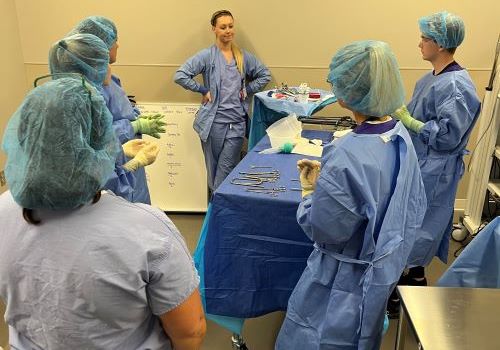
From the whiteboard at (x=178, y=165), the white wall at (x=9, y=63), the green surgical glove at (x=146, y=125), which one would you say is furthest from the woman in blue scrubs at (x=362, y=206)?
the white wall at (x=9, y=63)

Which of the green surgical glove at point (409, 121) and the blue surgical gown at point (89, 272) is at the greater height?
the blue surgical gown at point (89, 272)

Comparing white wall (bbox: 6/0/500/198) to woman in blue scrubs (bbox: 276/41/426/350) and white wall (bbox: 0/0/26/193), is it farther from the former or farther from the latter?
woman in blue scrubs (bbox: 276/41/426/350)

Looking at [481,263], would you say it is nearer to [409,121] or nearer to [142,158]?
[409,121]

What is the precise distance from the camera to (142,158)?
6.82 ft

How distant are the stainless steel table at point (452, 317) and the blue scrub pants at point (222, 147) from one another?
220 cm

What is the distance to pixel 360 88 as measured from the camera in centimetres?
140

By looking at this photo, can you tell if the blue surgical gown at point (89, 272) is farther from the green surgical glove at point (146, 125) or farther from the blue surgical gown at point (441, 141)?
the blue surgical gown at point (441, 141)

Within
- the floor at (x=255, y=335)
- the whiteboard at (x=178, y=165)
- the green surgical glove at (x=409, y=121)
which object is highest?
the green surgical glove at (x=409, y=121)

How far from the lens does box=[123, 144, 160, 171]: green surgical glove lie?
6.72 feet

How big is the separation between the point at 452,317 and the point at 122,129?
1621 millimetres

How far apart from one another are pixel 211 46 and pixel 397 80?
2.14 meters

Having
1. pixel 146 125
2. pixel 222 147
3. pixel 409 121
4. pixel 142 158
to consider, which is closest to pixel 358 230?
pixel 142 158

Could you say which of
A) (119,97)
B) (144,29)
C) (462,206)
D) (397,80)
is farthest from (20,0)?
(462,206)

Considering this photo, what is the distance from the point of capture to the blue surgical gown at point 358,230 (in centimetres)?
134
